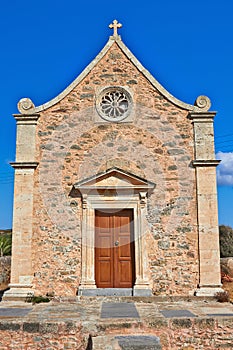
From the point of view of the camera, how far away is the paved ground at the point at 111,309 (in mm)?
7426

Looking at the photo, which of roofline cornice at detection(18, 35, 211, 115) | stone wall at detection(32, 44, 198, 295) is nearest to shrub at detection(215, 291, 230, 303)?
stone wall at detection(32, 44, 198, 295)

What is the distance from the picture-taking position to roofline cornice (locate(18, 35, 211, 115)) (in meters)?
11.0

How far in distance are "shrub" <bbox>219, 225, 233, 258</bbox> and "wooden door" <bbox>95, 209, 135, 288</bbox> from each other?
727cm

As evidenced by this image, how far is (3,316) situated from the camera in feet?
24.8

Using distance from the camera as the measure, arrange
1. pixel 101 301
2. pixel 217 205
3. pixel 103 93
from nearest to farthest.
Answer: pixel 101 301
pixel 217 205
pixel 103 93

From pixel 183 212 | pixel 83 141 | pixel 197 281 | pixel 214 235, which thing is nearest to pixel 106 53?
pixel 83 141

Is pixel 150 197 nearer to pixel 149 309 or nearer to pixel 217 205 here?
pixel 217 205

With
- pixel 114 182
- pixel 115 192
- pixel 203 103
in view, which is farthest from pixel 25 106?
pixel 203 103

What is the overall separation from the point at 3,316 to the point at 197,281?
4.90 m

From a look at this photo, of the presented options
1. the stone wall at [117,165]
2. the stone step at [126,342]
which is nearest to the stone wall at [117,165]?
the stone wall at [117,165]

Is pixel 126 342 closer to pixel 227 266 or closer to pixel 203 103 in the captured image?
pixel 203 103

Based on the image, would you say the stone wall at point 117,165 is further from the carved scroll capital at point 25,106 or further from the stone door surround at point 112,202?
the carved scroll capital at point 25,106

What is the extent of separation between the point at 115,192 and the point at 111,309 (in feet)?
10.5

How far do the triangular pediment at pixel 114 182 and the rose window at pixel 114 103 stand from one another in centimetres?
159
